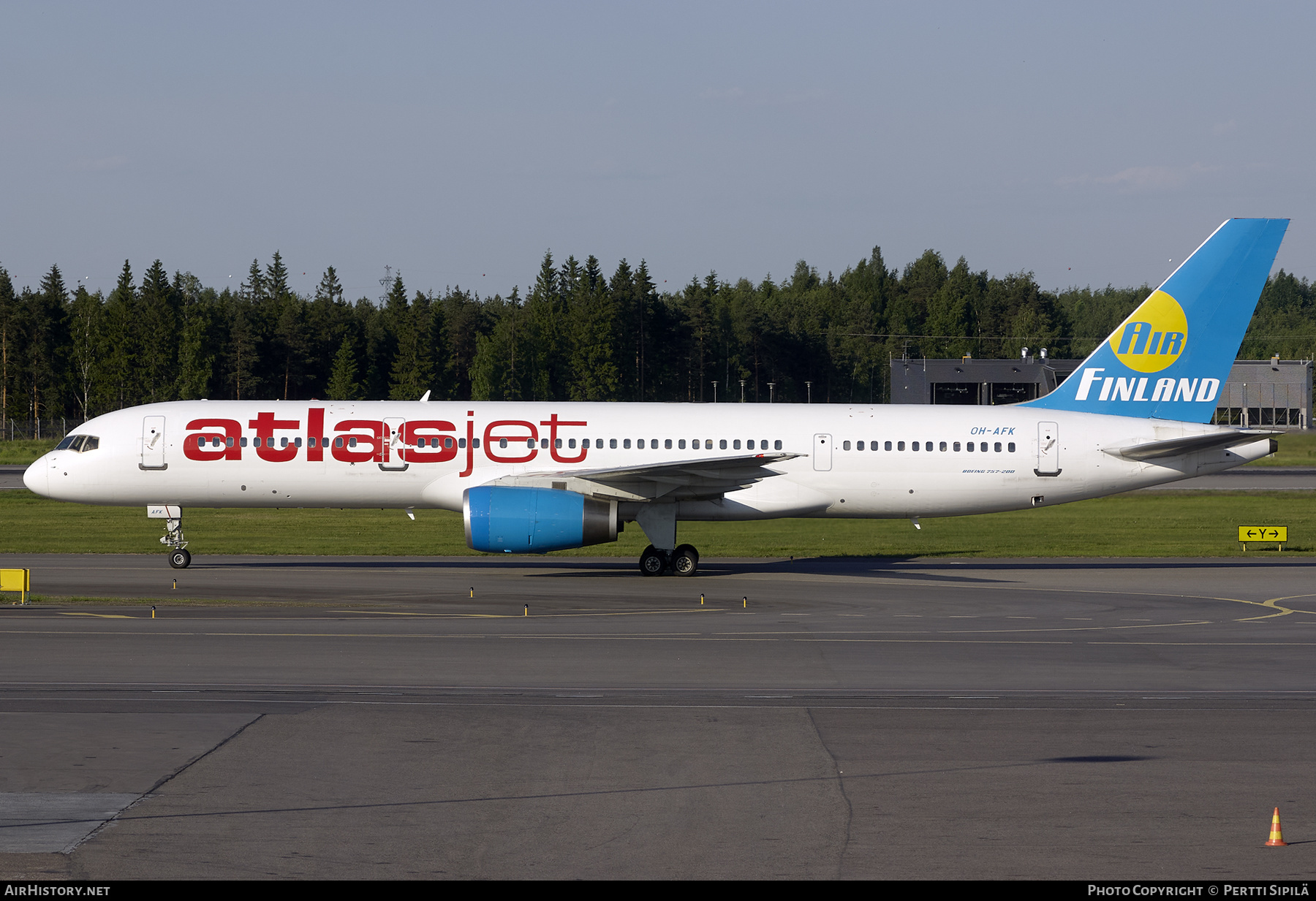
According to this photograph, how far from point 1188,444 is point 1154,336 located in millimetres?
3812

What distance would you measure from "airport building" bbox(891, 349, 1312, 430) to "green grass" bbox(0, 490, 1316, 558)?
6136cm

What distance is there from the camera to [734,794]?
38.4 feet

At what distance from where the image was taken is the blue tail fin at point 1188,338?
32.7 metres

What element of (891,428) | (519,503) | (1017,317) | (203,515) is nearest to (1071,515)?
(891,428)

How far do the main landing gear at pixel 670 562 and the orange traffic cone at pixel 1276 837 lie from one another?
21.3 meters

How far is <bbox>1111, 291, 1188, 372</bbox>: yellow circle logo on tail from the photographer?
33094mm

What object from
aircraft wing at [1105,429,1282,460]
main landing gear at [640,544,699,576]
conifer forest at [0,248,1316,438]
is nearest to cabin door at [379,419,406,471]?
main landing gear at [640,544,699,576]

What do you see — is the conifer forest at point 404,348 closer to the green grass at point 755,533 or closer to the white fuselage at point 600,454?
the green grass at point 755,533

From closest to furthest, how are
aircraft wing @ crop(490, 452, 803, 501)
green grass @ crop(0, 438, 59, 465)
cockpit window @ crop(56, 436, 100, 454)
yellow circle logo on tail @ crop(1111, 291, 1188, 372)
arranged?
aircraft wing @ crop(490, 452, 803, 501), cockpit window @ crop(56, 436, 100, 454), yellow circle logo on tail @ crop(1111, 291, 1188, 372), green grass @ crop(0, 438, 59, 465)

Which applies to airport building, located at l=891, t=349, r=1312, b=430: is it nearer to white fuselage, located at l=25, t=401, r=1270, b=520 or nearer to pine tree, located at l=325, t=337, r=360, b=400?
pine tree, located at l=325, t=337, r=360, b=400

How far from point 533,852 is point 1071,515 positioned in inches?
1800

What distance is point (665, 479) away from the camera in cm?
2978

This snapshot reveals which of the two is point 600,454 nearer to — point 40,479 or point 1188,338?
point 40,479
